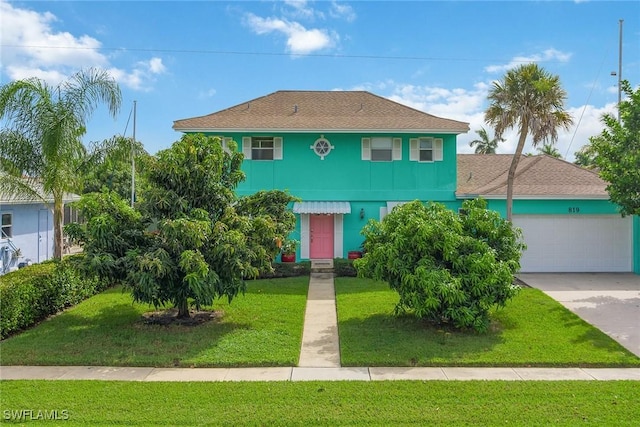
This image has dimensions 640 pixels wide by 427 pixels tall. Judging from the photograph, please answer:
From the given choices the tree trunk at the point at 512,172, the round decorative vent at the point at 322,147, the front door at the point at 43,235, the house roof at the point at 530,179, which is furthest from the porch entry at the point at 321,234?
the front door at the point at 43,235

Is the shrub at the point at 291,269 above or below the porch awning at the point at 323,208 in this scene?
below

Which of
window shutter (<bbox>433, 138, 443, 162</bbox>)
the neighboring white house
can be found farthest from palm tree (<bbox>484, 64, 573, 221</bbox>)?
the neighboring white house

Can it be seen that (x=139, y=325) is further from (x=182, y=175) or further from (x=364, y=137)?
(x=364, y=137)

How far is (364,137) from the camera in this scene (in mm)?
19266

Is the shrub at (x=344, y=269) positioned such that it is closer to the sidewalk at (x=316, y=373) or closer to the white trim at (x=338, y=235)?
the white trim at (x=338, y=235)

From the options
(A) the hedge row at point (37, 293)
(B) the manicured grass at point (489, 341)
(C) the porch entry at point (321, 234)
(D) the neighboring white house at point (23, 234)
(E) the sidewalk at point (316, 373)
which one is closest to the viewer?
(E) the sidewalk at point (316, 373)

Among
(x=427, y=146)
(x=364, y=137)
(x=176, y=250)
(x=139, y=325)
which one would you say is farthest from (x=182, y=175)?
(x=427, y=146)

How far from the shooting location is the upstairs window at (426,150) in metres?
19.3

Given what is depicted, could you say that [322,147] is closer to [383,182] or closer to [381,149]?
[381,149]

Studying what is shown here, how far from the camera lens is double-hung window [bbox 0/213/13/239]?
18844mm

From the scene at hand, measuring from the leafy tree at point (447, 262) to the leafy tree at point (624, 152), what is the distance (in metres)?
5.82

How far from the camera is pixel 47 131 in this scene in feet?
41.3

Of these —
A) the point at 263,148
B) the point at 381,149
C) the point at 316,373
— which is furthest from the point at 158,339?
the point at 381,149

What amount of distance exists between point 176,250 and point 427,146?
43.2ft
